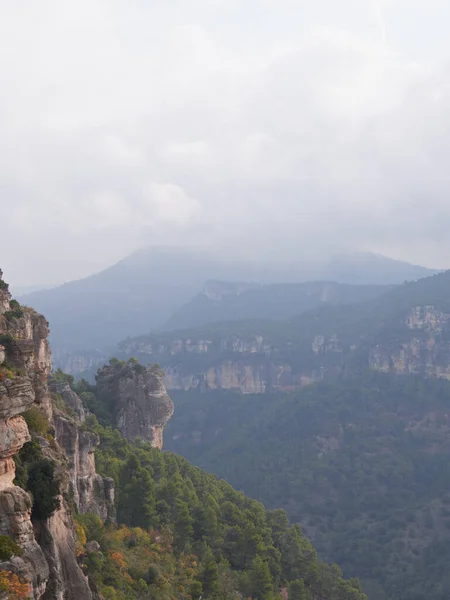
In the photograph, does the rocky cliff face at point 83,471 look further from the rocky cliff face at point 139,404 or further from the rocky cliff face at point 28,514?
the rocky cliff face at point 139,404

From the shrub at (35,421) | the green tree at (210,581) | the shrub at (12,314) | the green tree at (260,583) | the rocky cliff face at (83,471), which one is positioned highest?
the shrub at (12,314)

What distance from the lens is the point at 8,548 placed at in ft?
54.4

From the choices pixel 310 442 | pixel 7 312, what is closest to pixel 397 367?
pixel 310 442

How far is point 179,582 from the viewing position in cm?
3494

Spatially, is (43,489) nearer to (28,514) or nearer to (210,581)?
(28,514)

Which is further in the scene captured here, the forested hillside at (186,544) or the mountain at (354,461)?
the mountain at (354,461)

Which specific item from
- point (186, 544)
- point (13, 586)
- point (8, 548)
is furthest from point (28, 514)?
point (186, 544)

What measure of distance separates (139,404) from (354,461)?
75.3 meters

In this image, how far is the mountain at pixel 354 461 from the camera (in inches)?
3302

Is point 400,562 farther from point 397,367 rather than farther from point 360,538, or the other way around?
point 397,367

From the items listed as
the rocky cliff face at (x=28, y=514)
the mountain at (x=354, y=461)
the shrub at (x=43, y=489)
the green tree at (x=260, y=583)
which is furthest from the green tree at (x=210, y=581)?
the mountain at (x=354, y=461)

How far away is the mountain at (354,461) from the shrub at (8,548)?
66056mm

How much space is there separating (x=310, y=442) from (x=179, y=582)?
10963 cm

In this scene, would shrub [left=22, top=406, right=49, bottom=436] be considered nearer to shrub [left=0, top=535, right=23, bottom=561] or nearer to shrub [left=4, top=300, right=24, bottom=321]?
shrub [left=0, top=535, right=23, bottom=561]
